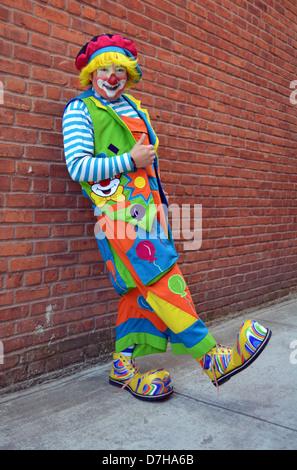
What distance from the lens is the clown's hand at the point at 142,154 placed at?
233 cm

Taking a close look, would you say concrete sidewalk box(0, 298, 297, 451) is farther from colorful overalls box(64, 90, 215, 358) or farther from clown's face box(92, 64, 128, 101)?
clown's face box(92, 64, 128, 101)

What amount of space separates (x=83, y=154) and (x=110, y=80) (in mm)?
395

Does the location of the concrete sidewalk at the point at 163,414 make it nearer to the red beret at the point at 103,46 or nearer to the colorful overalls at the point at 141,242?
the colorful overalls at the point at 141,242

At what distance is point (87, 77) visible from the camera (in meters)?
2.49

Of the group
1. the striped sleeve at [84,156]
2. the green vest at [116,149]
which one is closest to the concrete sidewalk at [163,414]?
the green vest at [116,149]

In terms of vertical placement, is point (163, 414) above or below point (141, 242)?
below

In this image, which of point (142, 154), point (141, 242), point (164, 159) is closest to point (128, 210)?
point (141, 242)

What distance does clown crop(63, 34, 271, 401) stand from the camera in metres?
2.29

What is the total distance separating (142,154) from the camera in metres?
2.33

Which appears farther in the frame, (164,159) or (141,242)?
(164,159)

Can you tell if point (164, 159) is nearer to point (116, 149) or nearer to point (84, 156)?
point (116, 149)

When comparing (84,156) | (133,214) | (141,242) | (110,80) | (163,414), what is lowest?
(163,414)

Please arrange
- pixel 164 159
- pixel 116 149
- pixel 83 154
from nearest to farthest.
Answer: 1. pixel 83 154
2. pixel 116 149
3. pixel 164 159

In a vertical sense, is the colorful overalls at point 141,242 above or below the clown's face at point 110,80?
below
